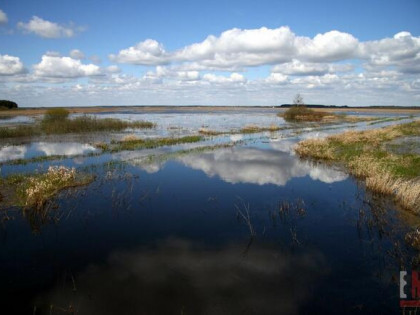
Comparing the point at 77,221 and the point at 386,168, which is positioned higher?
the point at 386,168

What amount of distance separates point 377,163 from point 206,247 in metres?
14.8

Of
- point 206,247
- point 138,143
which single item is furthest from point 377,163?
point 138,143

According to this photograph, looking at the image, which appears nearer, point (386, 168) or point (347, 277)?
point (347, 277)

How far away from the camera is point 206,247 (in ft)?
34.1

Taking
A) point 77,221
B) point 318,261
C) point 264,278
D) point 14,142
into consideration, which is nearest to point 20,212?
point 77,221

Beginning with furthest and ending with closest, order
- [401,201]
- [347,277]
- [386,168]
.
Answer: [386,168], [401,201], [347,277]

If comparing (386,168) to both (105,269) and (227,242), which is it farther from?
(105,269)

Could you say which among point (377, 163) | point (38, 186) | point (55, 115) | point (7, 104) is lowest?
point (38, 186)

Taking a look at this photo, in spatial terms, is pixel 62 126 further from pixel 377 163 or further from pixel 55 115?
pixel 377 163

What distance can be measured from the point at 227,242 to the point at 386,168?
1348cm

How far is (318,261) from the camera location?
9391mm

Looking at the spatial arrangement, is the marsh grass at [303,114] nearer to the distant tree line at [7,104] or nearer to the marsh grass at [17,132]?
the marsh grass at [17,132]

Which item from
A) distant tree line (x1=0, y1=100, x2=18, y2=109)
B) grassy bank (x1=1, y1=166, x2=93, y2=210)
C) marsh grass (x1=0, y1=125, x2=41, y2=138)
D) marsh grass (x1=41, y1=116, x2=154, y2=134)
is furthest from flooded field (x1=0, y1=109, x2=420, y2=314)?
distant tree line (x1=0, y1=100, x2=18, y2=109)

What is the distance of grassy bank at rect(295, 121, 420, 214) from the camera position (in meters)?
13.8
